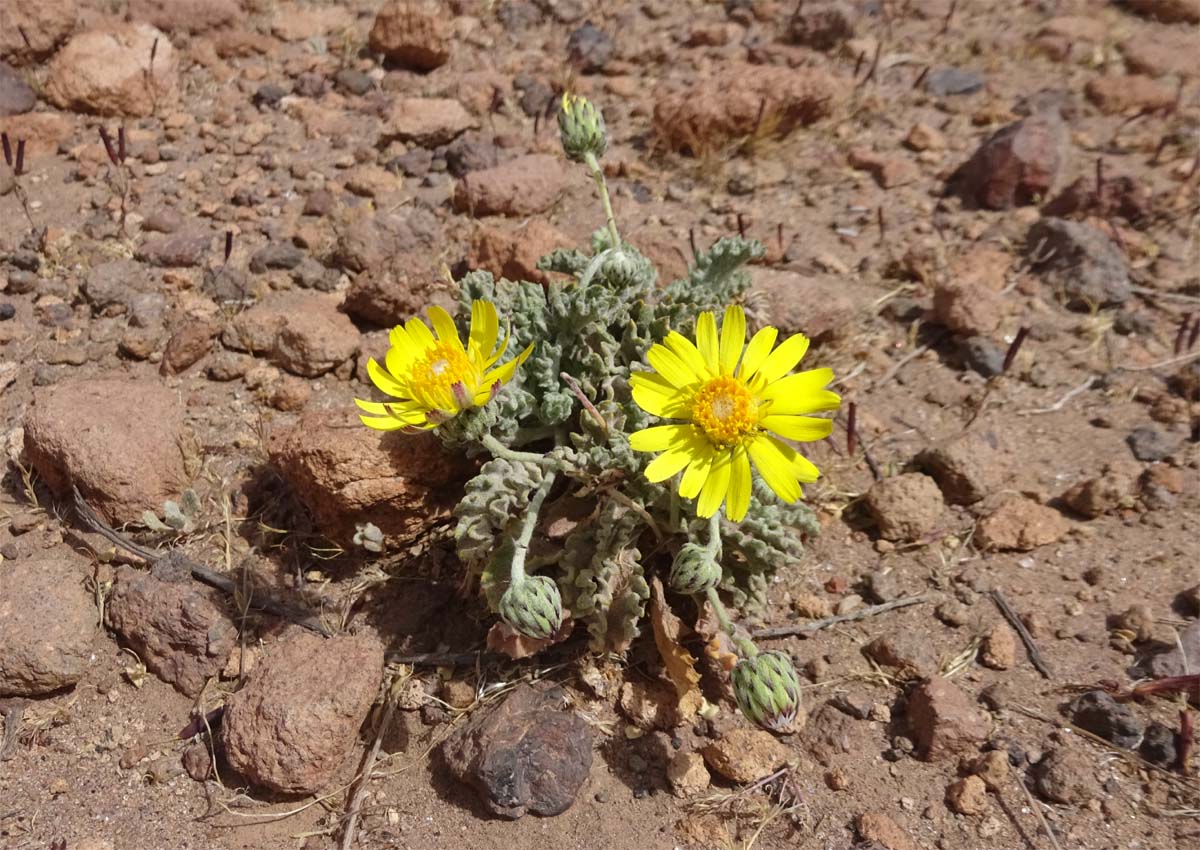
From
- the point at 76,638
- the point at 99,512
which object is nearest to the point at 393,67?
the point at 99,512

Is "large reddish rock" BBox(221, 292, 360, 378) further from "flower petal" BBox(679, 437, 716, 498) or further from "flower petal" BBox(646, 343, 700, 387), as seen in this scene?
"flower petal" BBox(679, 437, 716, 498)

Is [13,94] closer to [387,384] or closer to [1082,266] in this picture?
[387,384]

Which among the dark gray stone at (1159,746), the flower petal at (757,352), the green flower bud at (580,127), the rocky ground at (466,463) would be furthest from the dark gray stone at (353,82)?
the dark gray stone at (1159,746)

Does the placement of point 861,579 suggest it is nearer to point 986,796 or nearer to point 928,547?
point 928,547

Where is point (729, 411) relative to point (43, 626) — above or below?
above

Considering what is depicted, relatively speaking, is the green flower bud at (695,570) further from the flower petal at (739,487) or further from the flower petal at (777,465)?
the flower petal at (777,465)

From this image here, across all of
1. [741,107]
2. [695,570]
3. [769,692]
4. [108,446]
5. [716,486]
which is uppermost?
[741,107]

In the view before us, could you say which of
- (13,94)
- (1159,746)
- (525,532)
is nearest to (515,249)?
(525,532)
